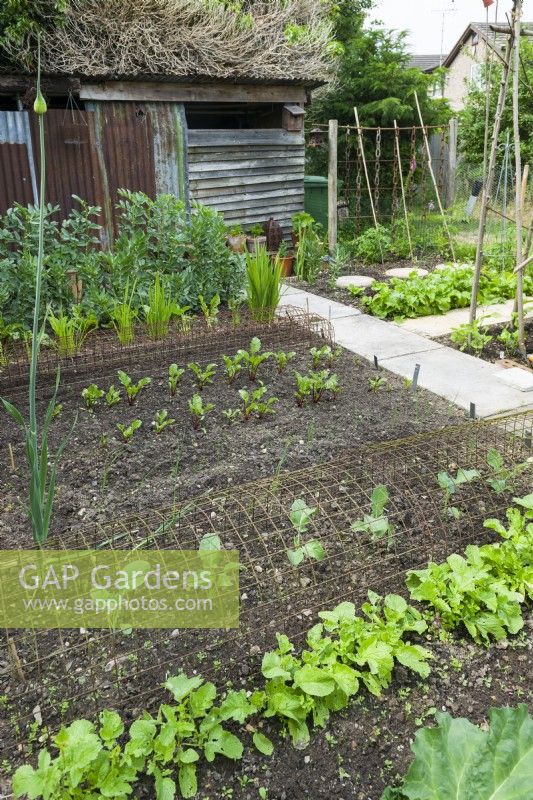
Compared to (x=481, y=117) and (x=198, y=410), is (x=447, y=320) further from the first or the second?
(x=481, y=117)

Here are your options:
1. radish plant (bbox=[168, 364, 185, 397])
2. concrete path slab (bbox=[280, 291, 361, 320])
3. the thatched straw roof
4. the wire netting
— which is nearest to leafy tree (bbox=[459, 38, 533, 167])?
the thatched straw roof

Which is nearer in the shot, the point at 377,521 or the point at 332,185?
the point at 377,521

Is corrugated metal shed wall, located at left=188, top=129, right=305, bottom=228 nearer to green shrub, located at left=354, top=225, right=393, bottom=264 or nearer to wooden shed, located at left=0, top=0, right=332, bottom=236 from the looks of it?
wooden shed, located at left=0, top=0, right=332, bottom=236

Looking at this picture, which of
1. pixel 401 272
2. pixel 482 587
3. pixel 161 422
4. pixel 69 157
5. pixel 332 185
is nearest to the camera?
pixel 482 587

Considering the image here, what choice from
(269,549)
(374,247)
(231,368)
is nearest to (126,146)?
(374,247)

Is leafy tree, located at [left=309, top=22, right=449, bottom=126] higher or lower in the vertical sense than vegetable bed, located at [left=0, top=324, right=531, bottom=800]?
higher

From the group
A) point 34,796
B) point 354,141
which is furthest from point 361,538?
point 354,141

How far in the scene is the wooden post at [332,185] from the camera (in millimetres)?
8617

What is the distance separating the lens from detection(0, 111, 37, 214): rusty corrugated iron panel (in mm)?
6402

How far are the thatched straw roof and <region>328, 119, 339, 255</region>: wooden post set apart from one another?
0.68 metres

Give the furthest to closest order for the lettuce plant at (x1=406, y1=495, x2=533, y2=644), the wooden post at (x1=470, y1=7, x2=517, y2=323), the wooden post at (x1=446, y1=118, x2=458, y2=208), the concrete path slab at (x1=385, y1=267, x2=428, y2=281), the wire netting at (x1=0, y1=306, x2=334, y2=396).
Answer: the wooden post at (x1=446, y1=118, x2=458, y2=208), the concrete path slab at (x1=385, y1=267, x2=428, y2=281), the wooden post at (x1=470, y1=7, x2=517, y2=323), the wire netting at (x1=0, y1=306, x2=334, y2=396), the lettuce plant at (x1=406, y1=495, x2=533, y2=644)

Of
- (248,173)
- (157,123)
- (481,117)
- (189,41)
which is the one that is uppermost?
(189,41)

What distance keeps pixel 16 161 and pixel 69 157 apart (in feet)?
1.91

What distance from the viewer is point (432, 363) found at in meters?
4.86
